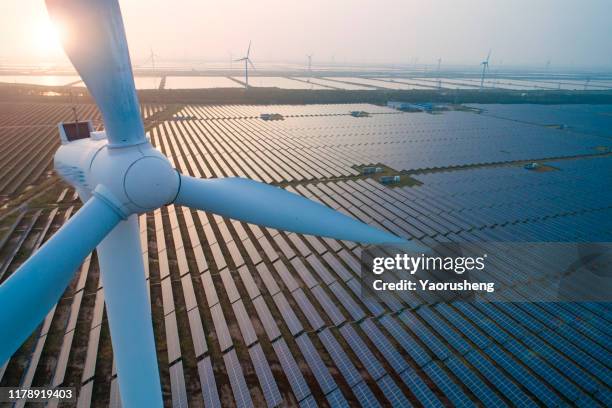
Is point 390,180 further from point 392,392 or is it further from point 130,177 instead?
point 130,177

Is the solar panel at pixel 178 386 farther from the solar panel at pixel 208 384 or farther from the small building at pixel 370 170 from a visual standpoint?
the small building at pixel 370 170

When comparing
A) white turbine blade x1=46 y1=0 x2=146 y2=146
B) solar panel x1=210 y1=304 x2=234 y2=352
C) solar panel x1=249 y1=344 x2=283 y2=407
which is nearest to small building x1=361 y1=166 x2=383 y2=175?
solar panel x1=210 y1=304 x2=234 y2=352

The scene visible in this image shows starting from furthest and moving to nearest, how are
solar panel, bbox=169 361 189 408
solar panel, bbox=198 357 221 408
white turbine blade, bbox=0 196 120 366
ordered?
solar panel, bbox=198 357 221 408 → solar panel, bbox=169 361 189 408 → white turbine blade, bbox=0 196 120 366

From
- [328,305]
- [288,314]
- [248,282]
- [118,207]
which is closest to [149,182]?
[118,207]

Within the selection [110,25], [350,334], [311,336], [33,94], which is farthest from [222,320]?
[33,94]

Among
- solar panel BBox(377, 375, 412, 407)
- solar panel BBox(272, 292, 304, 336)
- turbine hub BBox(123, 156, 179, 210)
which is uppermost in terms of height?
turbine hub BBox(123, 156, 179, 210)

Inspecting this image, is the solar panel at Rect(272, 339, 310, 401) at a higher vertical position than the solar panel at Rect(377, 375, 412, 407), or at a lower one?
higher

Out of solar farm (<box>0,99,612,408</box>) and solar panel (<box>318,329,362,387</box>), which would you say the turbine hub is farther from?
solar panel (<box>318,329,362,387</box>)
